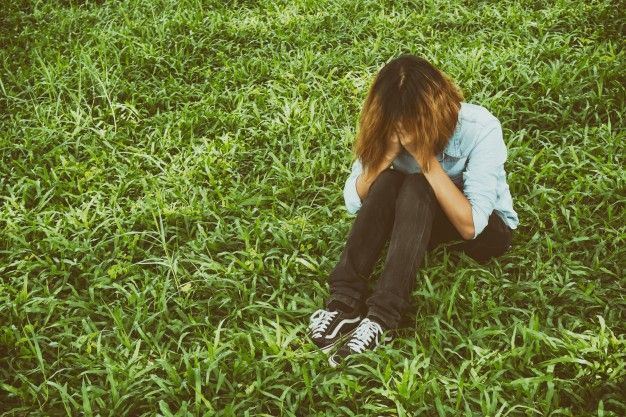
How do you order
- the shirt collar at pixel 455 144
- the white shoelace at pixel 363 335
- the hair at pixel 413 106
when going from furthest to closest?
the shirt collar at pixel 455 144 < the white shoelace at pixel 363 335 < the hair at pixel 413 106

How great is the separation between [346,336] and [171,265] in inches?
41.2

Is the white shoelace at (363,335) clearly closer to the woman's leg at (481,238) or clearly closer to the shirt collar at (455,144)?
the woman's leg at (481,238)

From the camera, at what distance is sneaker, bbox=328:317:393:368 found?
7.73 feet

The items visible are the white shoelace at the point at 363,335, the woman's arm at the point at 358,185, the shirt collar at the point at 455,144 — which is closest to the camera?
the white shoelace at the point at 363,335

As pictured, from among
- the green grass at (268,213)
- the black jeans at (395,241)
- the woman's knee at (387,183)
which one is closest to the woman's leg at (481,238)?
the black jeans at (395,241)

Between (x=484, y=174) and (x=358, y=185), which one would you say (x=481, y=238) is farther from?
(x=358, y=185)

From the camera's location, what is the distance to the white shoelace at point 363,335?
2.35m

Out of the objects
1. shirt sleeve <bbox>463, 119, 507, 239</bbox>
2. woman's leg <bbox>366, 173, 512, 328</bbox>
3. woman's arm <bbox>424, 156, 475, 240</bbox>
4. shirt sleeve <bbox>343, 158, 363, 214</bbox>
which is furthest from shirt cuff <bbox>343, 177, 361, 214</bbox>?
shirt sleeve <bbox>463, 119, 507, 239</bbox>

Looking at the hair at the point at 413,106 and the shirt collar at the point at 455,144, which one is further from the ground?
the hair at the point at 413,106

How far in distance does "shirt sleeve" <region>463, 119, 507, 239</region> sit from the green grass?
0.44 m

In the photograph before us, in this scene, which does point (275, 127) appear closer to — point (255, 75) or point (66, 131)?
point (255, 75)

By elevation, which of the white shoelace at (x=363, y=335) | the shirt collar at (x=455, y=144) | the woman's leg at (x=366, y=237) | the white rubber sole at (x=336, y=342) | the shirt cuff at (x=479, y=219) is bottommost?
the white rubber sole at (x=336, y=342)

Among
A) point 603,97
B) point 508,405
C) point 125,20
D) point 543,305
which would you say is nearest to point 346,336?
point 508,405

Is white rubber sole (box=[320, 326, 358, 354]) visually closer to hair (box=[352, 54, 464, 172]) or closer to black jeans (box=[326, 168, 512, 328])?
black jeans (box=[326, 168, 512, 328])
